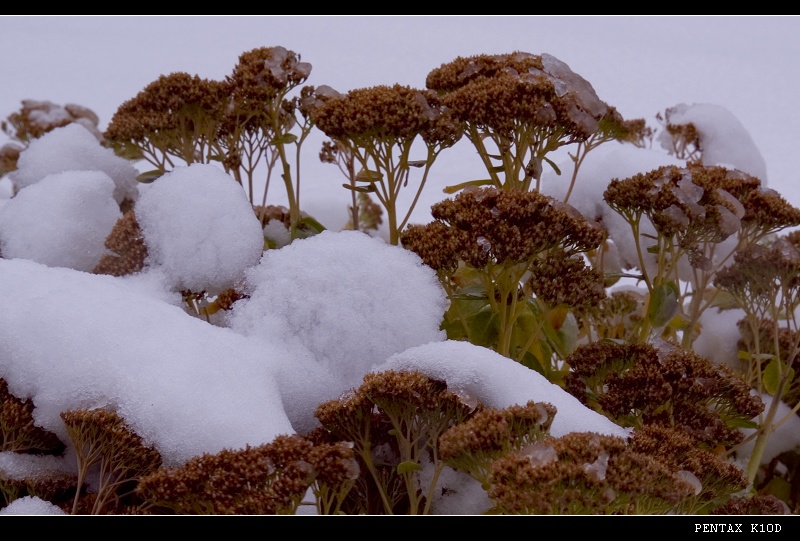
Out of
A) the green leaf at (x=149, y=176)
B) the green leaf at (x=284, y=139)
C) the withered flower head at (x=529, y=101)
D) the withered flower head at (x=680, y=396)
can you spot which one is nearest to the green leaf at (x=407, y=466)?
the withered flower head at (x=680, y=396)

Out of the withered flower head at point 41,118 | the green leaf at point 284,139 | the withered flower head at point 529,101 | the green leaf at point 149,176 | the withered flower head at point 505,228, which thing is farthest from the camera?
the withered flower head at point 41,118

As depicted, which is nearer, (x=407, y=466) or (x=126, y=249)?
(x=407, y=466)

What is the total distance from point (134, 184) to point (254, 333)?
0.81 m

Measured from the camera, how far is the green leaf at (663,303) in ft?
4.34

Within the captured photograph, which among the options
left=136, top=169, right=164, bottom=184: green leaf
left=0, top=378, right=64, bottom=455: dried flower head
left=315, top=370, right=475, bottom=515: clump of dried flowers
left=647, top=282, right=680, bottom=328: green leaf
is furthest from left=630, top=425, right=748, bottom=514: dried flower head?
left=136, top=169, right=164, bottom=184: green leaf

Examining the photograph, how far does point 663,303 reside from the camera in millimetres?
1322

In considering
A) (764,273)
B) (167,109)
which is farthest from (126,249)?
(764,273)

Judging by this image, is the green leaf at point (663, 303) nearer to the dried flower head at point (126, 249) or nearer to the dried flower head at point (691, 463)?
the dried flower head at point (691, 463)

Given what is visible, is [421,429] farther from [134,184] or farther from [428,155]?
[134,184]

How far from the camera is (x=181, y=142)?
1.54 metres

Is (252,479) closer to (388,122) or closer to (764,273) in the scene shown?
(388,122)

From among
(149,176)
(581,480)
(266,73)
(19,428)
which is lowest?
(19,428)
